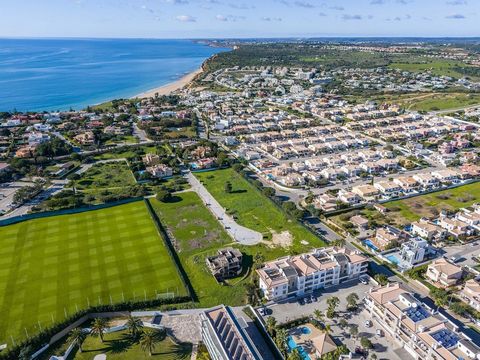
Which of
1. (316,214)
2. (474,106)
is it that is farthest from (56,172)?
(474,106)

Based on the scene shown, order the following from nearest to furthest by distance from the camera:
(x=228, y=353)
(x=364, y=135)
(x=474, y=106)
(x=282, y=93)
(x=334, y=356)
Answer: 1. (x=228, y=353)
2. (x=334, y=356)
3. (x=364, y=135)
4. (x=474, y=106)
5. (x=282, y=93)

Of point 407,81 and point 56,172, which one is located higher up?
point 407,81

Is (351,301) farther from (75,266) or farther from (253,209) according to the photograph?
(75,266)

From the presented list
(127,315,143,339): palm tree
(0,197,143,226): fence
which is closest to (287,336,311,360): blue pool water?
(127,315,143,339): palm tree

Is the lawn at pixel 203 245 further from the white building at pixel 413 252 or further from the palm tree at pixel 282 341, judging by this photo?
the white building at pixel 413 252

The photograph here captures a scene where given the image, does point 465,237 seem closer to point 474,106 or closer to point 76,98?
point 474,106
